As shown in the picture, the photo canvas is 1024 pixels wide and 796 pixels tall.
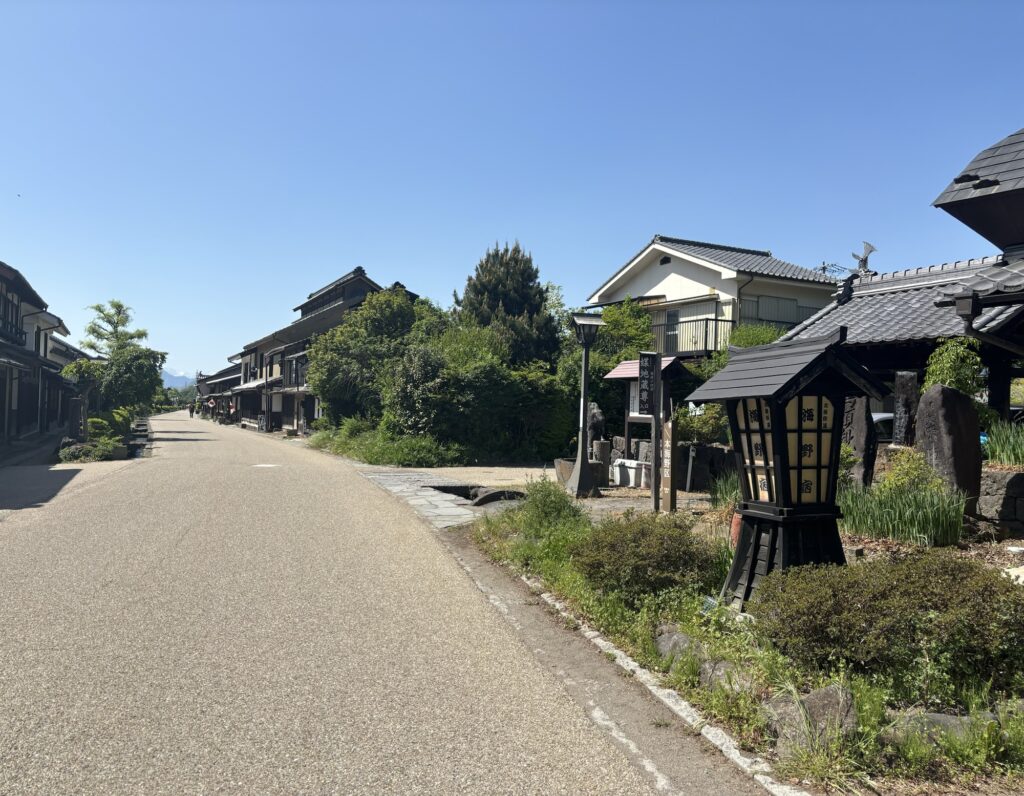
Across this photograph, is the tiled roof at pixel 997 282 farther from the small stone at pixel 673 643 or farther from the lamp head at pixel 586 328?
the lamp head at pixel 586 328

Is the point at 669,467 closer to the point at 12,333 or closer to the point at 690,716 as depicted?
the point at 690,716

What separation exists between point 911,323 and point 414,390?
14543 mm

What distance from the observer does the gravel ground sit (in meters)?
3.38

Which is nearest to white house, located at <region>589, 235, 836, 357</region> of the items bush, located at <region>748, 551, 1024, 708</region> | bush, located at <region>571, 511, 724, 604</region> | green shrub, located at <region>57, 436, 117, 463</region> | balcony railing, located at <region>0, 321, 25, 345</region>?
green shrub, located at <region>57, 436, 117, 463</region>

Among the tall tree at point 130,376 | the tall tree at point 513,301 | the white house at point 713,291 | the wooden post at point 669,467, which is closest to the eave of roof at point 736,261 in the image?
the white house at point 713,291

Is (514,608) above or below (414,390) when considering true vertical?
below

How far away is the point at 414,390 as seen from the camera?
75.0 feet

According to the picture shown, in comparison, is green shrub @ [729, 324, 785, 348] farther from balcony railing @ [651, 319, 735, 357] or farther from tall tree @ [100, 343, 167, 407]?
tall tree @ [100, 343, 167, 407]

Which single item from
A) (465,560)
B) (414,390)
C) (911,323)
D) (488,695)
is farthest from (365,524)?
(414,390)

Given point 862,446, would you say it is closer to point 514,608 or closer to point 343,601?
point 514,608

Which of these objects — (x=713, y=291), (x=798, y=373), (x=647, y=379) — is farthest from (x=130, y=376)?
(x=798, y=373)

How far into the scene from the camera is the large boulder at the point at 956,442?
7422mm

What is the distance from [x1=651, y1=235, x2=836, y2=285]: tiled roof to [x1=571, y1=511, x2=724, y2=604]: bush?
71.4 feet

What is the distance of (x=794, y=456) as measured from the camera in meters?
5.25
